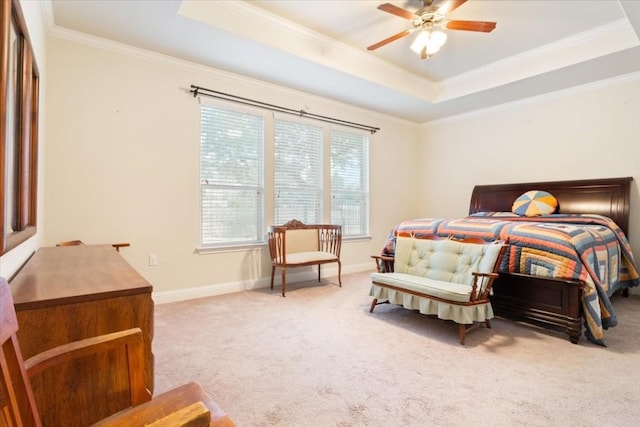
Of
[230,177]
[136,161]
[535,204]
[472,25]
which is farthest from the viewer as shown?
[535,204]

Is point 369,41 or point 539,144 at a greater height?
point 369,41

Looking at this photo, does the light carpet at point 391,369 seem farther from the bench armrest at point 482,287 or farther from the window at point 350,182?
the window at point 350,182

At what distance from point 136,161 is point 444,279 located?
322 centimetres

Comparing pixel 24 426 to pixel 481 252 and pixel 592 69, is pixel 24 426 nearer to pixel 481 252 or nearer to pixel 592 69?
pixel 481 252

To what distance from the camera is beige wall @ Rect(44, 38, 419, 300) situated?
9.82ft

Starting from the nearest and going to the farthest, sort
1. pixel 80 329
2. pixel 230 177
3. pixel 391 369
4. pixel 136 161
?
pixel 80 329 → pixel 391 369 → pixel 136 161 → pixel 230 177

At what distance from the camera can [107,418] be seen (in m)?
0.90

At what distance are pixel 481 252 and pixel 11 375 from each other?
2888 millimetres

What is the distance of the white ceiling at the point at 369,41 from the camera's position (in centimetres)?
288

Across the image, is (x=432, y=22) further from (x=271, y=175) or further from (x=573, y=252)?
(x=271, y=175)

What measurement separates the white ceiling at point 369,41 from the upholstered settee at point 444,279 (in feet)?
7.22

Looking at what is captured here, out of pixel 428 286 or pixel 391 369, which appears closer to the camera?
pixel 391 369

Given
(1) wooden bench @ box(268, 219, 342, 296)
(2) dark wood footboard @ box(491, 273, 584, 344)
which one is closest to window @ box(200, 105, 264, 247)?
(1) wooden bench @ box(268, 219, 342, 296)

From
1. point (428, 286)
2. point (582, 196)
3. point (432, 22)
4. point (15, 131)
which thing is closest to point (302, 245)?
point (428, 286)
